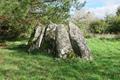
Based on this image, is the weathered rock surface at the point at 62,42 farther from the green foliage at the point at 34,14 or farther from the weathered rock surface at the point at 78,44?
the green foliage at the point at 34,14

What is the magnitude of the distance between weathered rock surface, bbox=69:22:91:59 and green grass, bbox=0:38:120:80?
57cm

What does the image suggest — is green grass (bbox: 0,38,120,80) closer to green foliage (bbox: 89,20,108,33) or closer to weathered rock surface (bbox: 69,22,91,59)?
weathered rock surface (bbox: 69,22,91,59)

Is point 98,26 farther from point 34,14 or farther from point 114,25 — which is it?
point 34,14

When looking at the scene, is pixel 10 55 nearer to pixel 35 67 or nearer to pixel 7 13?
pixel 35 67

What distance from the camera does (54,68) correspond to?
45.4ft

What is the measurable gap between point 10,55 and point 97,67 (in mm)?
5079

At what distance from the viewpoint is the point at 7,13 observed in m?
23.1

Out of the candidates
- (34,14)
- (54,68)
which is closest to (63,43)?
(54,68)

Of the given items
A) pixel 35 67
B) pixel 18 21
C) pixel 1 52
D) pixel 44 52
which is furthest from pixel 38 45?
pixel 18 21

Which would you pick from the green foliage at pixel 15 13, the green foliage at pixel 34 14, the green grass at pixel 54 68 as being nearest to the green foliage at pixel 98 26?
the green foliage at pixel 34 14

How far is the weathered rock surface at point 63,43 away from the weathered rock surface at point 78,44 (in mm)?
256

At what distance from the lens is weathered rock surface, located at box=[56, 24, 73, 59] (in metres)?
16.0

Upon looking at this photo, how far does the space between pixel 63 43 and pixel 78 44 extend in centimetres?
78

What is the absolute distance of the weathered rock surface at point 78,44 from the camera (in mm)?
15789
